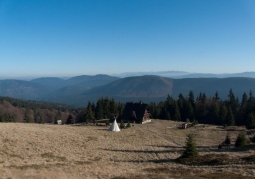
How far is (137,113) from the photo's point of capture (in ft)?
227

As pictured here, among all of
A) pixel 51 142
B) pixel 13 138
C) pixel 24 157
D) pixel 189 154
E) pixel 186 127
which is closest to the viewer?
pixel 24 157

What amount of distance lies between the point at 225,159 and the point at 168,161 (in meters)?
7.16

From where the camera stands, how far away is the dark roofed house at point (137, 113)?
67.9m

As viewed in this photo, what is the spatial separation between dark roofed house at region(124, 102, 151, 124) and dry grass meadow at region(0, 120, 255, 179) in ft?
40.2

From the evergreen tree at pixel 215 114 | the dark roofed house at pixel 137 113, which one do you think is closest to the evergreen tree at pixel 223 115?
the evergreen tree at pixel 215 114

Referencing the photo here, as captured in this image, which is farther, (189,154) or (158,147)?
(158,147)

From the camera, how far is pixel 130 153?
1453 inches

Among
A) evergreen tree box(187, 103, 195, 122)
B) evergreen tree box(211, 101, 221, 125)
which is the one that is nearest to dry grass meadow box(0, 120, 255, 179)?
A: evergreen tree box(211, 101, 221, 125)

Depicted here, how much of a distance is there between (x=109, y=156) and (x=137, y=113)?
35710 millimetres

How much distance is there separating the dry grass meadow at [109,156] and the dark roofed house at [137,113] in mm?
12253

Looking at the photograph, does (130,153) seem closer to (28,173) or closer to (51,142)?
(51,142)

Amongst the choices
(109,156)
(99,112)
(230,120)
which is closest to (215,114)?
(230,120)

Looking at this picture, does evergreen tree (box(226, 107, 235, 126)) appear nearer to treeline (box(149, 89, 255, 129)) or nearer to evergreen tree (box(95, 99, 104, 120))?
treeline (box(149, 89, 255, 129))

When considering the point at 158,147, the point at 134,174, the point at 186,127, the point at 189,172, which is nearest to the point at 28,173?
the point at 134,174
